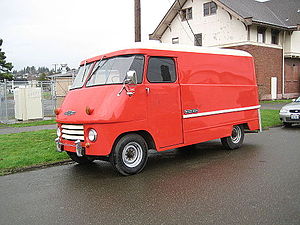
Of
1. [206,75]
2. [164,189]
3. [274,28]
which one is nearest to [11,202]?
[164,189]

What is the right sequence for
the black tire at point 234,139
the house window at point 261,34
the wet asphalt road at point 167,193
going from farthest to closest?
the house window at point 261,34 < the black tire at point 234,139 < the wet asphalt road at point 167,193

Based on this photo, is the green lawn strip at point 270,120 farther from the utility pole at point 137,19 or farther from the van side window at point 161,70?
the van side window at point 161,70

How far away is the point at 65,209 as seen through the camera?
4.62 metres

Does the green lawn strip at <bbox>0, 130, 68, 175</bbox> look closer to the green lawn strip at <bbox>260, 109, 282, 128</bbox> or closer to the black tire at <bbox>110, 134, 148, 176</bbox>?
the black tire at <bbox>110, 134, 148, 176</bbox>

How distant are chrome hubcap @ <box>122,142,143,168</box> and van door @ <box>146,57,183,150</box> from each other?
435 millimetres

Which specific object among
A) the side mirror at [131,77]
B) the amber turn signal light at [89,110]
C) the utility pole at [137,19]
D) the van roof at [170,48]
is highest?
the utility pole at [137,19]

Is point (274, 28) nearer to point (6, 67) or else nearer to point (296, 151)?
point (296, 151)

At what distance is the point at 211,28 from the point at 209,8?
5.94 feet

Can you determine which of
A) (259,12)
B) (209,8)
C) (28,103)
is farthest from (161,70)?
(259,12)

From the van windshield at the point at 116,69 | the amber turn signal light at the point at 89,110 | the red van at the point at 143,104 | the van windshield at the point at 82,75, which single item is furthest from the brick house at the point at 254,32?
the amber turn signal light at the point at 89,110

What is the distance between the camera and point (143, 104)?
6.34m

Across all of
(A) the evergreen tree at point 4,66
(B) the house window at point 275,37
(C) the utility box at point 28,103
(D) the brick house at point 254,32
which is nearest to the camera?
(C) the utility box at point 28,103

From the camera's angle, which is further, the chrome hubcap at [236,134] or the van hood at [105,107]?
the chrome hubcap at [236,134]

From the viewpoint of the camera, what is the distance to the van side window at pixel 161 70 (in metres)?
6.59
